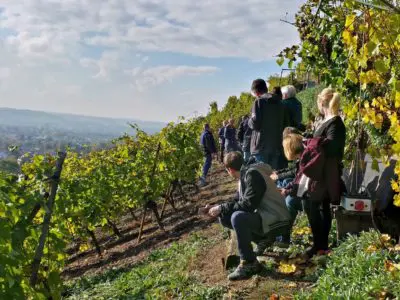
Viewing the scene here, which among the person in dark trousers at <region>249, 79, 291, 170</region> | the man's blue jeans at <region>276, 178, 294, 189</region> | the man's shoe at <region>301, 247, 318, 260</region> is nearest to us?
the man's shoe at <region>301, 247, 318, 260</region>

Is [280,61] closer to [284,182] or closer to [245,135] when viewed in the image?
[284,182]

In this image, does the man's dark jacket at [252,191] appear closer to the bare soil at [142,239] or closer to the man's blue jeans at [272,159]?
the man's blue jeans at [272,159]

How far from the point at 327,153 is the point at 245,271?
1392 millimetres

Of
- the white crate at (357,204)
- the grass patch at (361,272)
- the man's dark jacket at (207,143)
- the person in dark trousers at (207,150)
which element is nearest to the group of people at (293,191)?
the white crate at (357,204)

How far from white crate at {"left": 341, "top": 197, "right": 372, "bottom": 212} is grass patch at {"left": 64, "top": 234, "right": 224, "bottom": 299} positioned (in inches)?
56.4

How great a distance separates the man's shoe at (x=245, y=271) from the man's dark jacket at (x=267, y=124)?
2269 mm

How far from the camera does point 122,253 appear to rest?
27.8 feet

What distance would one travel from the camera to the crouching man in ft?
14.4

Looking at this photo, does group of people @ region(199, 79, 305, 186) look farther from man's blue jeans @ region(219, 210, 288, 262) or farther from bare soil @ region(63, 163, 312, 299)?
man's blue jeans @ region(219, 210, 288, 262)

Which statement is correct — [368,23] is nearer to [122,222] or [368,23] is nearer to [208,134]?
[122,222]

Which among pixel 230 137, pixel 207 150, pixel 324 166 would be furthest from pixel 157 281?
pixel 230 137

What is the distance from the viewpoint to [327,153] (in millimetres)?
4324

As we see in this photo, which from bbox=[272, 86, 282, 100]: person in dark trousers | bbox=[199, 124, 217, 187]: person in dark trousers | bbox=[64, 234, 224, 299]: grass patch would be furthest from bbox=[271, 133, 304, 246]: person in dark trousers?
bbox=[199, 124, 217, 187]: person in dark trousers

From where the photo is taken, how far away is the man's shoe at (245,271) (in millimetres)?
4445
